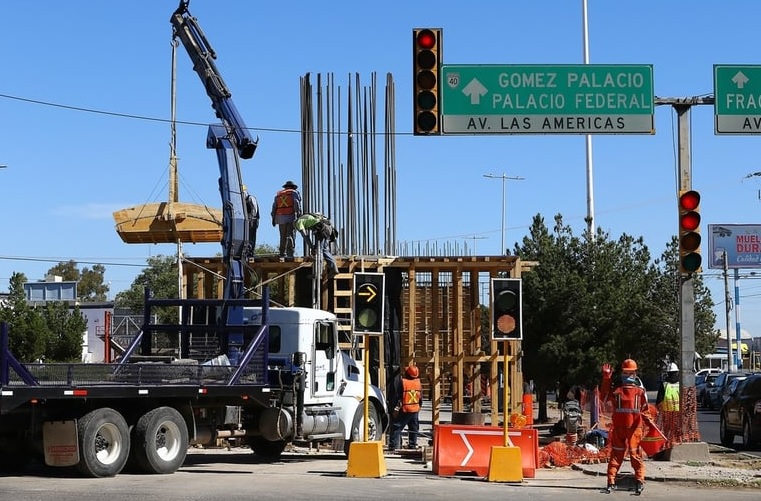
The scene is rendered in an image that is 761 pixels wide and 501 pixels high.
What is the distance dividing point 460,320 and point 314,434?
22.7ft

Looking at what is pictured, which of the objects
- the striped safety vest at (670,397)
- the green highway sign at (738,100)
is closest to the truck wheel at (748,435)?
the striped safety vest at (670,397)

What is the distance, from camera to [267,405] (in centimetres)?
1948

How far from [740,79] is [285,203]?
1126 centimetres

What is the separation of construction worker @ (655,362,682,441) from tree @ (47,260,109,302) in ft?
315

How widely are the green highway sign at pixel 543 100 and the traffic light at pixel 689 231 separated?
1.25m

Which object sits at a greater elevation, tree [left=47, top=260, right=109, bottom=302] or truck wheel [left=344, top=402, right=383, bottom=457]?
tree [left=47, top=260, right=109, bottom=302]

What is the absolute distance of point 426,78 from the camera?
674 inches

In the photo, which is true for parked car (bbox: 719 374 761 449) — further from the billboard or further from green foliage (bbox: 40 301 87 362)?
the billboard

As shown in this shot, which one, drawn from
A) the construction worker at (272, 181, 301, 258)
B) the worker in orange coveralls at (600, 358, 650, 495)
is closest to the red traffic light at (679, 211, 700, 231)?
the worker in orange coveralls at (600, 358, 650, 495)


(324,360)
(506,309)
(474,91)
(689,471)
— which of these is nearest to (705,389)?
(324,360)

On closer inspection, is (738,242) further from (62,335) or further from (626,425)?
(626,425)

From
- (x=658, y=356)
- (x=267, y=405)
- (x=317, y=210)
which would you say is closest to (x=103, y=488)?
(x=267, y=405)

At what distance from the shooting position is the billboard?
83.2m

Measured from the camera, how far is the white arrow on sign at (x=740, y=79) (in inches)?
755
